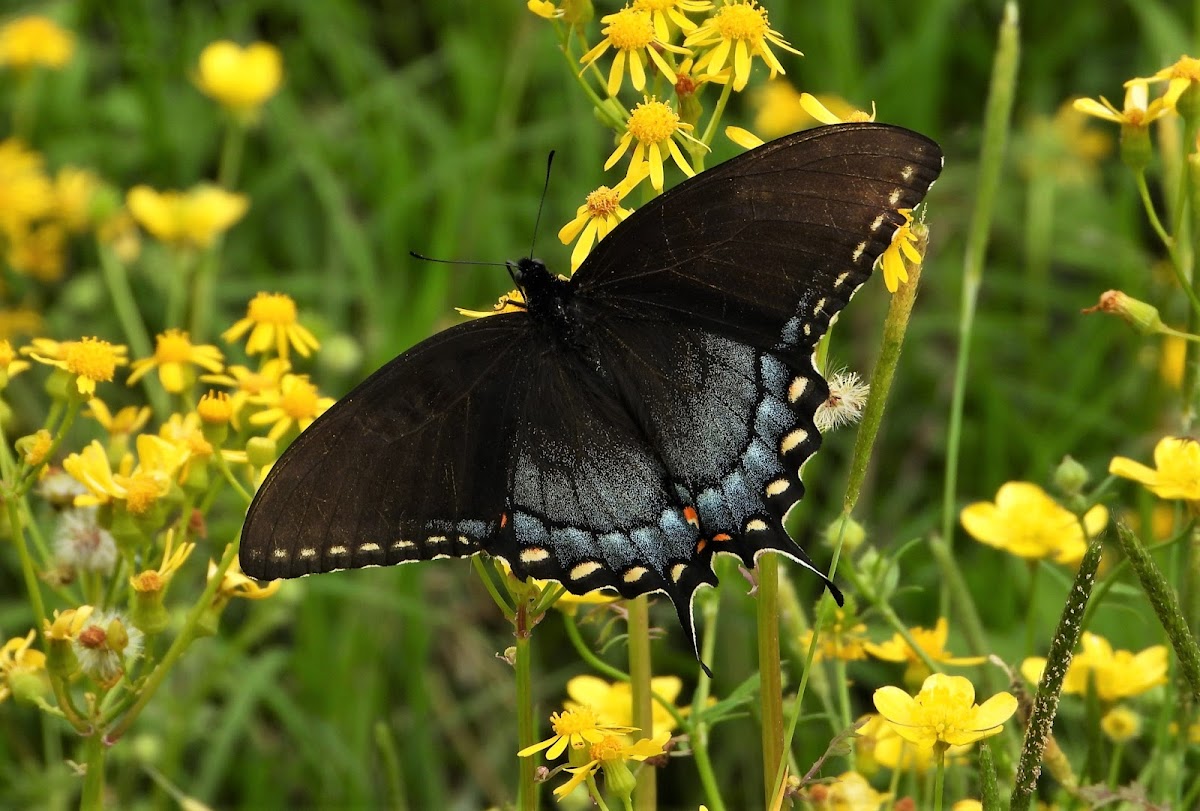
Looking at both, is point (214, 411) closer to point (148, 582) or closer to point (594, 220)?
point (148, 582)

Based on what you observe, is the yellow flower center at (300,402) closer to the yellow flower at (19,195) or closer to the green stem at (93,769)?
the green stem at (93,769)

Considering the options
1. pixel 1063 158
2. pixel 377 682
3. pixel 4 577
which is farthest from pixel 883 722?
pixel 1063 158

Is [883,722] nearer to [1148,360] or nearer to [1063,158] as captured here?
[1148,360]

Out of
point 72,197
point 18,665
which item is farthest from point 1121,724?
point 72,197

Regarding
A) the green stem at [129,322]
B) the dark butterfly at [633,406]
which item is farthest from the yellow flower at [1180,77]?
the green stem at [129,322]

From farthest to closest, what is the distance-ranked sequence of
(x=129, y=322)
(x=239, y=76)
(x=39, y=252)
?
1. (x=39, y=252)
2. (x=239, y=76)
3. (x=129, y=322)
